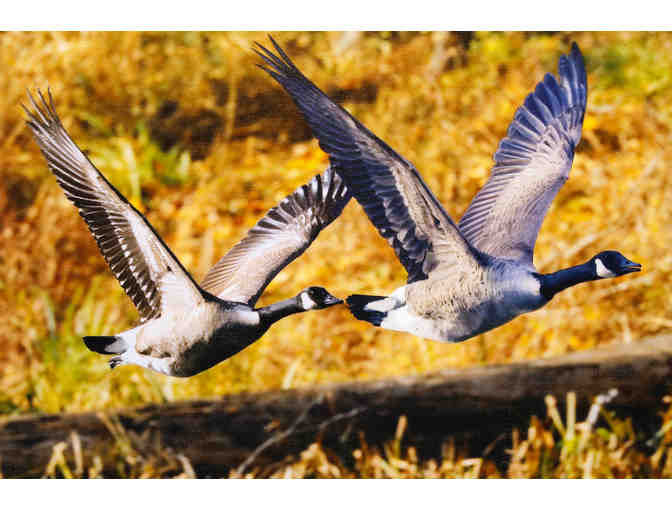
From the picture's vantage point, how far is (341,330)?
8.57ft

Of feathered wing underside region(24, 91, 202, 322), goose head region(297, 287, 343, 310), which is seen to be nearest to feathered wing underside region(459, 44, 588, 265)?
goose head region(297, 287, 343, 310)

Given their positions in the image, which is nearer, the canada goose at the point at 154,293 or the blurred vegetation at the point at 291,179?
the canada goose at the point at 154,293

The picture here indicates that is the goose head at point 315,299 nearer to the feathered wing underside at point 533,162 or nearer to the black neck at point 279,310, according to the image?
the black neck at point 279,310

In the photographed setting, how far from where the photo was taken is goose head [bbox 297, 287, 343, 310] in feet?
4.09

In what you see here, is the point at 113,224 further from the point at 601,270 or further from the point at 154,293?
the point at 601,270

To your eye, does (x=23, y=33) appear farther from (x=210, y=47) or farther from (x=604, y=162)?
(x=604, y=162)

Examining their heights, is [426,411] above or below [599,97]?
below

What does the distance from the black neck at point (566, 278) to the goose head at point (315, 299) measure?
0.30m

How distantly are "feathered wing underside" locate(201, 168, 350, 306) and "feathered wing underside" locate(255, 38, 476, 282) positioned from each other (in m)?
0.20

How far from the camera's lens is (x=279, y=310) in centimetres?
128

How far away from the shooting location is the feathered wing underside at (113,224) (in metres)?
1.28

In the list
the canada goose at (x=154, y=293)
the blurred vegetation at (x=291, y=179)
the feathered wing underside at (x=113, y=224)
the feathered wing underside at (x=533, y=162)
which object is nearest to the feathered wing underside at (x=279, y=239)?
the canada goose at (x=154, y=293)
